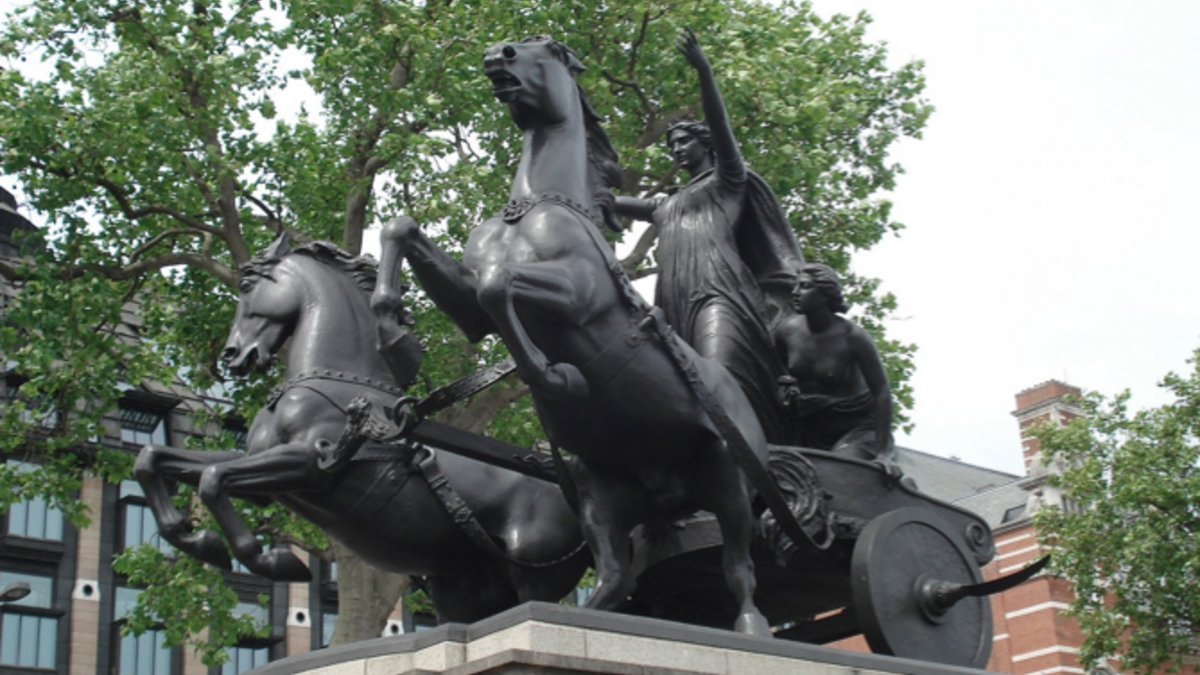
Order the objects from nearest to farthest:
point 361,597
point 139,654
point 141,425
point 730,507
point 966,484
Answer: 1. point 730,507
2. point 361,597
3. point 139,654
4. point 141,425
5. point 966,484

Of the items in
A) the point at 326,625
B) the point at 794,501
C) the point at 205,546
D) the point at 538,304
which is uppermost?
the point at 326,625

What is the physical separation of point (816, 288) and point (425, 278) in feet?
7.99

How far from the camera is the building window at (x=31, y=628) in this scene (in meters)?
28.7

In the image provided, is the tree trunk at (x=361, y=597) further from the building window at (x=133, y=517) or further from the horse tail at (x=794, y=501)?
the building window at (x=133, y=517)

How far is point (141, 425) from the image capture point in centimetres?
3238

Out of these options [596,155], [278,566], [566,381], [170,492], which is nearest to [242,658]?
[170,492]

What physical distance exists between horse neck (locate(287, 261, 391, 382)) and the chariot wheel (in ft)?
9.01

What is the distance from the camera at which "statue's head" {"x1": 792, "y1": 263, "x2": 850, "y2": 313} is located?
8.13 meters

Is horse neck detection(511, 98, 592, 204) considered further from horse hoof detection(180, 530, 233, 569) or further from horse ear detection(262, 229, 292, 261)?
horse hoof detection(180, 530, 233, 569)

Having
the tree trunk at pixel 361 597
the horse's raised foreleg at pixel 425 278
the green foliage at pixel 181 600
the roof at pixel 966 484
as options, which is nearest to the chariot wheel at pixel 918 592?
the horse's raised foreleg at pixel 425 278

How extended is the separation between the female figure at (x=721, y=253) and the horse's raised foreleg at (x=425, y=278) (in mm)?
1658

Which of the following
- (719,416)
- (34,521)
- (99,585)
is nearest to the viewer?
(719,416)

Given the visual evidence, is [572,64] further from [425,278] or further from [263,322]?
[263,322]

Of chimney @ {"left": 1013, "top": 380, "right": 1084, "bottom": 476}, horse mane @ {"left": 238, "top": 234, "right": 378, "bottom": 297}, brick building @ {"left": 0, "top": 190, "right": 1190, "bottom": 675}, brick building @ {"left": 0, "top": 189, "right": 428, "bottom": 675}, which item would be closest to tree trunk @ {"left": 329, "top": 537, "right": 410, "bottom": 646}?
horse mane @ {"left": 238, "top": 234, "right": 378, "bottom": 297}
